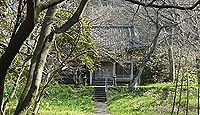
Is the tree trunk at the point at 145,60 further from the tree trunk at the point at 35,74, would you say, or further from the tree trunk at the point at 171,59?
the tree trunk at the point at 35,74

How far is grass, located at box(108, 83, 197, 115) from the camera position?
16.9 m

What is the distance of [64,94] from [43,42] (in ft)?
68.2

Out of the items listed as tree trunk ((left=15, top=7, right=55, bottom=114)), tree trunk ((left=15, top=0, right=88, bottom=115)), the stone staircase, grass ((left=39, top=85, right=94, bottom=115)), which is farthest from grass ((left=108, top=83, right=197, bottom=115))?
tree trunk ((left=15, top=0, right=88, bottom=115))

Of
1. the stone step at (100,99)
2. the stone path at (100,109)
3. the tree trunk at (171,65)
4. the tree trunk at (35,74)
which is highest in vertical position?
the tree trunk at (171,65)

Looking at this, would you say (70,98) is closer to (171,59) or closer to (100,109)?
(100,109)

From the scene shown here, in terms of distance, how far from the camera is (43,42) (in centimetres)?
427

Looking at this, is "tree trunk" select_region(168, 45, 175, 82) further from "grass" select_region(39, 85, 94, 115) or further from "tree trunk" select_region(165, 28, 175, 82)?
"grass" select_region(39, 85, 94, 115)

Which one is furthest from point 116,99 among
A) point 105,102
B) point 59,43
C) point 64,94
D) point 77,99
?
point 59,43

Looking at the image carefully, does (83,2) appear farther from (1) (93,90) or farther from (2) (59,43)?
(1) (93,90)

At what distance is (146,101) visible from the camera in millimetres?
20281

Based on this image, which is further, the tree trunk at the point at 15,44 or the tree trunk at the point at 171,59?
the tree trunk at the point at 171,59

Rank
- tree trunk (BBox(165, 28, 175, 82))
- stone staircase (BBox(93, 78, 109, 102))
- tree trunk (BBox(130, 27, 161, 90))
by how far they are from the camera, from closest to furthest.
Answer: stone staircase (BBox(93, 78, 109, 102)) → tree trunk (BBox(130, 27, 161, 90)) → tree trunk (BBox(165, 28, 175, 82))

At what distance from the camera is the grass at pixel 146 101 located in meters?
16.9

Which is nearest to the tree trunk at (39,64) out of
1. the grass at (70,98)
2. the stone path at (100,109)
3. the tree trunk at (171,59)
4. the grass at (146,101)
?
the grass at (146,101)
